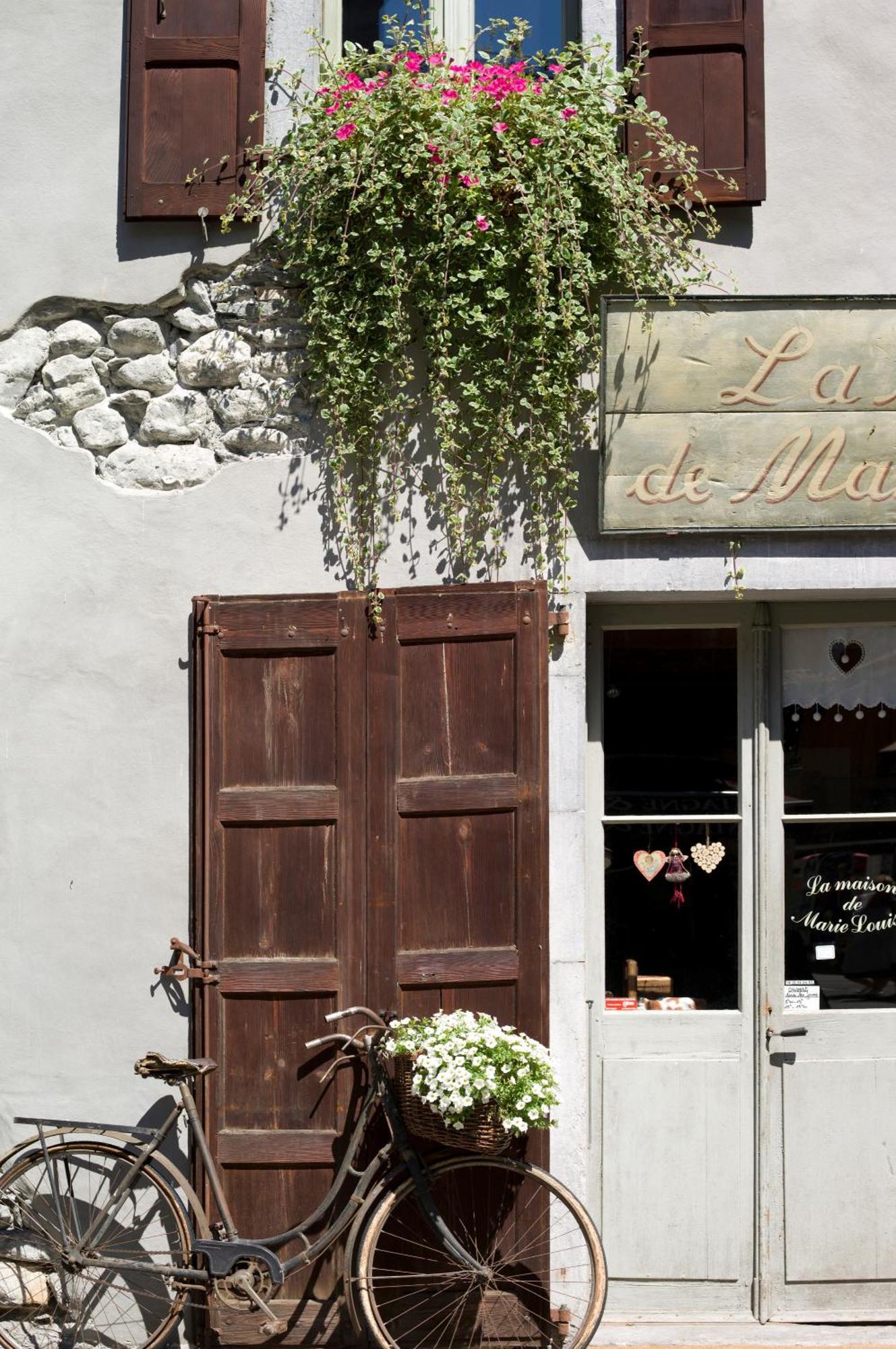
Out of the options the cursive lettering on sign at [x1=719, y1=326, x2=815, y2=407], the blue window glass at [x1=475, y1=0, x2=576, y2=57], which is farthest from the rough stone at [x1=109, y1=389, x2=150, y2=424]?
the cursive lettering on sign at [x1=719, y1=326, x2=815, y2=407]

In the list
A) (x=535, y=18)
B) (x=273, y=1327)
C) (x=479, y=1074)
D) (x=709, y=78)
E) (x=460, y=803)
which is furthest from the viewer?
(x=535, y=18)

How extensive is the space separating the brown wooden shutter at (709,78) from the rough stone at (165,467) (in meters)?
1.88

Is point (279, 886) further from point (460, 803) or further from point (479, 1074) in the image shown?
point (479, 1074)

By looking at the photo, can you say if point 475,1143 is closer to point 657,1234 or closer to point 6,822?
point 657,1234

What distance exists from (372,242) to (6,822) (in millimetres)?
2456

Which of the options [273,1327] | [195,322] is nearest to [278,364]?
[195,322]

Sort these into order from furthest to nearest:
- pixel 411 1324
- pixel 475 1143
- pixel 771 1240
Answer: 1. pixel 771 1240
2. pixel 411 1324
3. pixel 475 1143

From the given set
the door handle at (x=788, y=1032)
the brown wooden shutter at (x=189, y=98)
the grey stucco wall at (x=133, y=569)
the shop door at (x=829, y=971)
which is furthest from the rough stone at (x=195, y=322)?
the door handle at (x=788, y=1032)

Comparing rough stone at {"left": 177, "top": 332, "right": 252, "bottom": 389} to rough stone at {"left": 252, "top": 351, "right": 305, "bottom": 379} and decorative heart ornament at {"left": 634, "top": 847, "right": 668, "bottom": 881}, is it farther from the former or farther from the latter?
decorative heart ornament at {"left": 634, "top": 847, "right": 668, "bottom": 881}

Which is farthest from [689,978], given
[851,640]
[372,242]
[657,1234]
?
[372,242]

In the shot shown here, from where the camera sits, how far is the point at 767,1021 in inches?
190

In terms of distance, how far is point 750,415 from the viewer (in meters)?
4.59

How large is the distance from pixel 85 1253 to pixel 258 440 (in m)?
2.86

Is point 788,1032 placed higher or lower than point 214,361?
lower
